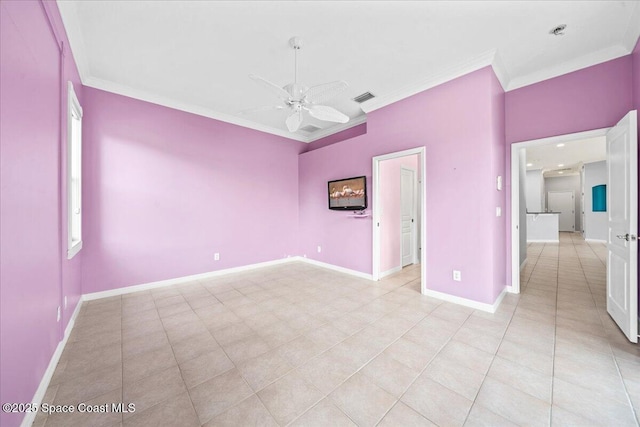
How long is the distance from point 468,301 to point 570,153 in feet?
24.0

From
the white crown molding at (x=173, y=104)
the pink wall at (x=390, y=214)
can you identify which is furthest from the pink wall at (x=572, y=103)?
the white crown molding at (x=173, y=104)

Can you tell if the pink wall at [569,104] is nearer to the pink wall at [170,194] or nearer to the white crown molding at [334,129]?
the white crown molding at [334,129]

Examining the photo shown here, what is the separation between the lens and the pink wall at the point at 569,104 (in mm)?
2576

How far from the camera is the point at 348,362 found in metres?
1.88

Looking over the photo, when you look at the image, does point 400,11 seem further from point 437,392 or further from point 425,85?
point 437,392

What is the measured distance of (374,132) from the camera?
3.91m

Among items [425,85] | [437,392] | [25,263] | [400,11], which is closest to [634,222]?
[437,392]

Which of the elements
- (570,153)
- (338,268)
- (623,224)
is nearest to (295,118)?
(338,268)

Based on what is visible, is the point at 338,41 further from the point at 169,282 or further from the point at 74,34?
the point at 169,282

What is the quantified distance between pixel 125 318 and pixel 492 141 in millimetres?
4708

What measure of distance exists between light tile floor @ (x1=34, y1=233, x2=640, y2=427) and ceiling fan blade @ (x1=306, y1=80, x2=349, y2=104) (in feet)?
7.69

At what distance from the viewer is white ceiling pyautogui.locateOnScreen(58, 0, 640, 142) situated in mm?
2115

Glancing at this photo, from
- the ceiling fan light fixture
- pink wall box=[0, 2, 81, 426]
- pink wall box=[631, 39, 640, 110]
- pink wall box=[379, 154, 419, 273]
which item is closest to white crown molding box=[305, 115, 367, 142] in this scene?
pink wall box=[379, 154, 419, 273]

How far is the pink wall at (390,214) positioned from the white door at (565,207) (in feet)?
37.0
